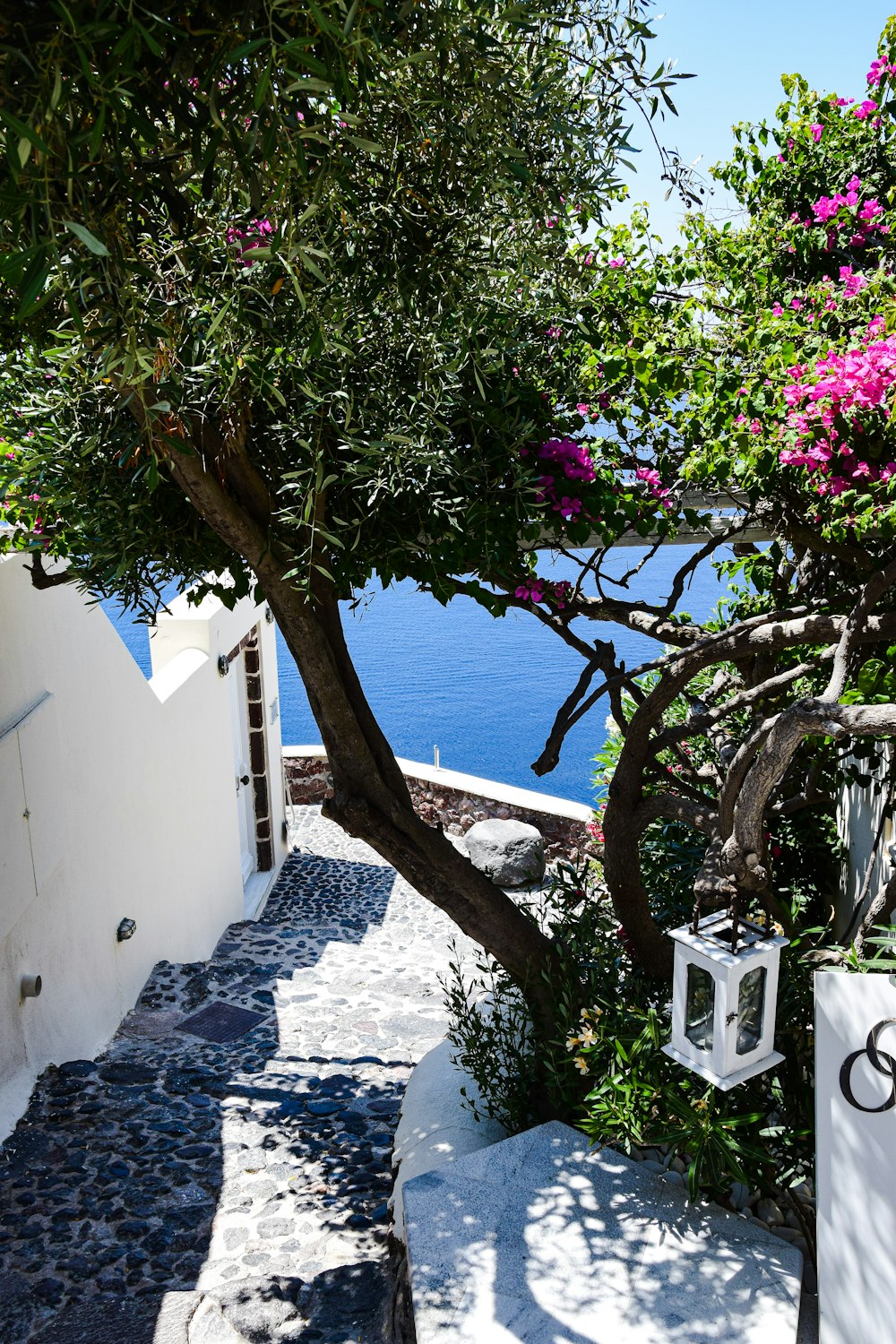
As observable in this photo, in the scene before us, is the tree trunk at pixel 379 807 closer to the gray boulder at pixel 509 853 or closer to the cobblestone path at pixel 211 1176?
the cobblestone path at pixel 211 1176

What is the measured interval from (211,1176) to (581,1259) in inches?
76.1

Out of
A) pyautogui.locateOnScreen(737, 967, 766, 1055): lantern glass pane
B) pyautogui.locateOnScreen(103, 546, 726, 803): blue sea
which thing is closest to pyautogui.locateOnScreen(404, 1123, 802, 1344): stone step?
pyautogui.locateOnScreen(737, 967, 766, 1055): lantern glass pane

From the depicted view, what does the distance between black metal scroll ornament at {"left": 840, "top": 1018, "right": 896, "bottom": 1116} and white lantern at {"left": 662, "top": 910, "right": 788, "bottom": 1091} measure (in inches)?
8.6

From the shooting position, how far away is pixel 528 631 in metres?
24.7

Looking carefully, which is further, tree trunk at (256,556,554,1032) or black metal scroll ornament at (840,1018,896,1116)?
tree trunk at (256,556,554,1032)

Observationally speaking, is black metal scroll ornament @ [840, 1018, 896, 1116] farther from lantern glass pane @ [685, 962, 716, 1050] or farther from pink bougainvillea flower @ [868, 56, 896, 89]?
pink bougainvillea flower @ [868, 56, 896, 89]

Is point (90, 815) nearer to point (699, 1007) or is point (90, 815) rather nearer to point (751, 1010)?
point (699, 1007)

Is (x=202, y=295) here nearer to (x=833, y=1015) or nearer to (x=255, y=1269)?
(x=833, y=1015)

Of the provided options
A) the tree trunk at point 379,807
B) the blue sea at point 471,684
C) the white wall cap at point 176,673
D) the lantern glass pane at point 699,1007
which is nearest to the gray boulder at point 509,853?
the white wall cap at point 176,673

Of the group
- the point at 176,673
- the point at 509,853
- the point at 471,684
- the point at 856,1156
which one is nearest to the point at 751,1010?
the point at 856,1156

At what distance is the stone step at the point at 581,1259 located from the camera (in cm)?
294

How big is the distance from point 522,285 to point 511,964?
110 inches

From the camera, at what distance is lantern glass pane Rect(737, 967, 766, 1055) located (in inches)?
121

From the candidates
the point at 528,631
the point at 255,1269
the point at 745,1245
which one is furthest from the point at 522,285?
the point at 528,631
